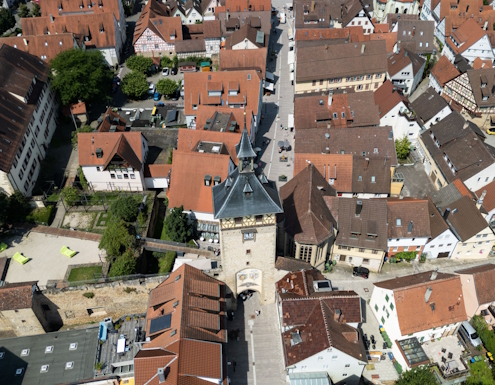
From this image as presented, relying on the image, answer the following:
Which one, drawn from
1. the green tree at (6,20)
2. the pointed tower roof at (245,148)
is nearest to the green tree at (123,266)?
the pointed tower roof at (245,148)

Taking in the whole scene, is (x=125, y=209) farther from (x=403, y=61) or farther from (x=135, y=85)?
(x=403, y=61)

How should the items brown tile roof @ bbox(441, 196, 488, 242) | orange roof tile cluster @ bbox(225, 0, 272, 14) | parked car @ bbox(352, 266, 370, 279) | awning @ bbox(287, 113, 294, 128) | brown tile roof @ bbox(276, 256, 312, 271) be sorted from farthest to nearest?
orange roof tile cluster @ bbox(225, 0, 272, 14) < awning @ bbox(287, 113, 294, 128) < parked car @ bbox(352, 266, 370, 279) < brown tile roof @ bbox(441, 196, 488, 242) < brown tile roof @ bbox(276, 256, 312, 271)

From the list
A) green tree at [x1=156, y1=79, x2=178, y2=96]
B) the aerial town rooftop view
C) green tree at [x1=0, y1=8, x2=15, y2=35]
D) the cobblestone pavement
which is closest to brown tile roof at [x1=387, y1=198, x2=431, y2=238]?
the aerial town rooftop view

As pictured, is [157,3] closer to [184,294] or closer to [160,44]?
[160,44]

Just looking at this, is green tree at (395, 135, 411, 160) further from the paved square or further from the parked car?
the paved square

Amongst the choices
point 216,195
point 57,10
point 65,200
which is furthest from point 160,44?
point 216,195

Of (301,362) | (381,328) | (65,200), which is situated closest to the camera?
(301,362)
